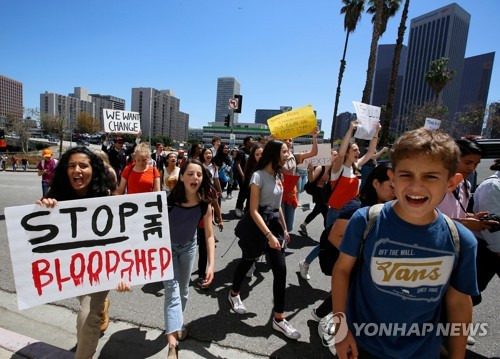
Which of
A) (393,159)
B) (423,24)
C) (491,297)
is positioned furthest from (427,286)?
(423,24)

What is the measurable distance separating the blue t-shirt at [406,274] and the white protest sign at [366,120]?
3.41m

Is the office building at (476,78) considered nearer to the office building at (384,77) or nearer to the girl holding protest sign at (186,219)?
the office building at (384,77)

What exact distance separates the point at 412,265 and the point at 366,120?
3.69m

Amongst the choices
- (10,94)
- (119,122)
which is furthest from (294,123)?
(10,94)

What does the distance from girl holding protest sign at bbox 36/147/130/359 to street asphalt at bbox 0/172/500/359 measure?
428mm

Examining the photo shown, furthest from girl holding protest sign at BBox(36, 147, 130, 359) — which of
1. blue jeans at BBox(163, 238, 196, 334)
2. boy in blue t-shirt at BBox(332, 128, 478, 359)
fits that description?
boy in blue t-shirt at BBox(332, 128, 478, 359)

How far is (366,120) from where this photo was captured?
456 cm

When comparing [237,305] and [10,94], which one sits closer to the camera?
[237,305]

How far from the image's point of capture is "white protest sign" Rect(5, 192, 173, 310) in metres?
1.85

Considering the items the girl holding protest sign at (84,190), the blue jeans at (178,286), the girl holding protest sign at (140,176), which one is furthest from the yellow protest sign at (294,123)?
the girl holding protest sign at (84,190)

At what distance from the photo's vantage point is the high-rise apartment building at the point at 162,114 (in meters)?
105

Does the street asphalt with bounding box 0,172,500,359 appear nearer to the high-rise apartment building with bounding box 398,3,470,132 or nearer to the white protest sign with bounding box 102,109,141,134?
the white protest sign with bounding box 102,109,141,134

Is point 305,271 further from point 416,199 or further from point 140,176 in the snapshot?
point 416,199

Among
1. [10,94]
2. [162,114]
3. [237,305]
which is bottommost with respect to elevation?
[237,305]
